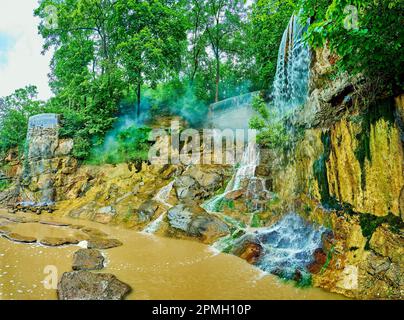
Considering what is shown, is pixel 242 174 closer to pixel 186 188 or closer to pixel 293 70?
pixel 186 188

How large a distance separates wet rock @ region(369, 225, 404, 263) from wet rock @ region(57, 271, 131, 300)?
4.38m

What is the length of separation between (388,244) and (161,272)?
4.22m

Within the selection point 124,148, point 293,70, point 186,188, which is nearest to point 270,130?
point 293,70

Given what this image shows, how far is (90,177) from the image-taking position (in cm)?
1636

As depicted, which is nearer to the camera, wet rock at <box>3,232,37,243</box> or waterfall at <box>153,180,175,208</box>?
wet rock at <box>3,232,37,243</box>

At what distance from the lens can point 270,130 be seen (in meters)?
11.5

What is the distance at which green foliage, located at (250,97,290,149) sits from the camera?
34.6ft

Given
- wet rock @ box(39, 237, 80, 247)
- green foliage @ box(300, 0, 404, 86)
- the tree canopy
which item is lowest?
wet rock @ box(39, 237, 80, 247)

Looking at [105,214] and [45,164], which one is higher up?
[45,164]

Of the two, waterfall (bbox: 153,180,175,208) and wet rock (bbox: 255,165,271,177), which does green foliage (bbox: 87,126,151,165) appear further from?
wet rock (bbox: 255,165,271,177)

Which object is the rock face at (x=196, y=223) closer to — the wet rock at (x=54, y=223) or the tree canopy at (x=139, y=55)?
the wet rock at (x=54, y=223)

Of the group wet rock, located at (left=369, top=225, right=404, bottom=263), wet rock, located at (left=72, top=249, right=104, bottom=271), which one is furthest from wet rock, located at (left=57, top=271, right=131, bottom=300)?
wet rock, located at (left=369, top=225, right=404, bottom=263)
